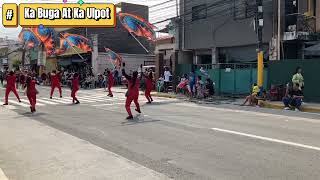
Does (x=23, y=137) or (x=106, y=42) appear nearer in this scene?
(x=23, y=137)

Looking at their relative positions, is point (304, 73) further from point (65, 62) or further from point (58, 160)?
point (65, 62)

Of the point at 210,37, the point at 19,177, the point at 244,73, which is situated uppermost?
the point at 210,37

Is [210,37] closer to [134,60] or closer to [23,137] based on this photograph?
[134,60]

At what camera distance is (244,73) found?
25.5 m

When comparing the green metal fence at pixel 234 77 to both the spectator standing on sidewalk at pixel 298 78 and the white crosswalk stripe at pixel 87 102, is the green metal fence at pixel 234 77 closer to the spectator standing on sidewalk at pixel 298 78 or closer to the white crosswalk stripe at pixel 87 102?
the spectator standing on sidewalk at pixel 298 78

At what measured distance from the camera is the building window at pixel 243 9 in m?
27.5

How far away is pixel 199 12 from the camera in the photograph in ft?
108

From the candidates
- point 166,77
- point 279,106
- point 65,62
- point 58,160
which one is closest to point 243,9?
point 166,77

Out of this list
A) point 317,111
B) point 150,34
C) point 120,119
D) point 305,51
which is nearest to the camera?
point 120,119

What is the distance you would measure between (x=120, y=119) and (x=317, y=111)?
821 cm

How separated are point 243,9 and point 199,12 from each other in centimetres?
495

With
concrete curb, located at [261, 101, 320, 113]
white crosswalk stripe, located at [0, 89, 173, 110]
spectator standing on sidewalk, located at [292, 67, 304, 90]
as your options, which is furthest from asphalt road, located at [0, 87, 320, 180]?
white crosswalk stripe, located at [0, 89, 173, 110]

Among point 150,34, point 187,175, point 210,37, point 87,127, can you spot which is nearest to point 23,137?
point 87,127

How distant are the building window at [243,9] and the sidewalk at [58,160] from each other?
1779 centimetres
